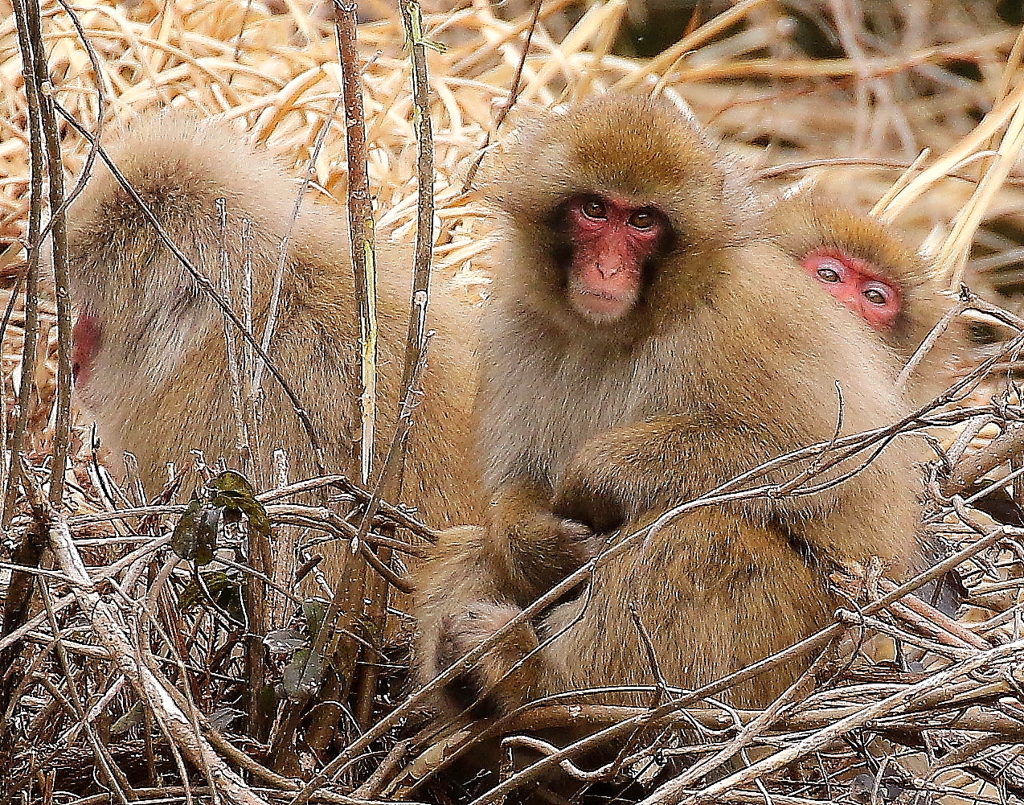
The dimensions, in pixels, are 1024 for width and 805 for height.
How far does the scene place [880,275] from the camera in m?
3.82

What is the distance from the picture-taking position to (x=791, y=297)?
2.70m

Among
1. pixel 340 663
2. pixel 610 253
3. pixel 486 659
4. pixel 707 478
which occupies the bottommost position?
pixel 486 659

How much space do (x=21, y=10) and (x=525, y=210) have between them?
1.09m

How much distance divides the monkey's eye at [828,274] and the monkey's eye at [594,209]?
1.22 meters

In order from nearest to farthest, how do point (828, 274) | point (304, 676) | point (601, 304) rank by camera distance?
point (304, 676) < point (601, 304) < point (828, 274)

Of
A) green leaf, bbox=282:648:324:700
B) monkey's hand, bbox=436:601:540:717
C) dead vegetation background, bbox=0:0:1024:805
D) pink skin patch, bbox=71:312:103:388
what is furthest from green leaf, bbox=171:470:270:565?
pink skin patch, bbox=71:312:103:388

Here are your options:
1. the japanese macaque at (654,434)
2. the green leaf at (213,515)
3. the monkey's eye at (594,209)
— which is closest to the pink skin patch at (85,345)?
the japanese macaque at (654,434)

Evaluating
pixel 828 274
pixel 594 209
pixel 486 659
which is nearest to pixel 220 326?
pixel 594 209

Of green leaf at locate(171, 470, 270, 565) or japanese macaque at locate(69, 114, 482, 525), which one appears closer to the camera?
green leaf at locate(171, 470, 270, 565)

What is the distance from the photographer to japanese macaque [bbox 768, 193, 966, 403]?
377 cm

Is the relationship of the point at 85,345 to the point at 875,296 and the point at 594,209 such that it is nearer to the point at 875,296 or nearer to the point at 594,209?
the point at 594,209

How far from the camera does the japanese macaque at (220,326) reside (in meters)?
3.04

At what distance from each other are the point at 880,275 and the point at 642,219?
135 cm

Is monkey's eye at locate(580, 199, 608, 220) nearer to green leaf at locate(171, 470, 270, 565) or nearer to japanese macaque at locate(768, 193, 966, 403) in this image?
green leaf at locate(171, 470, 270, 565)
